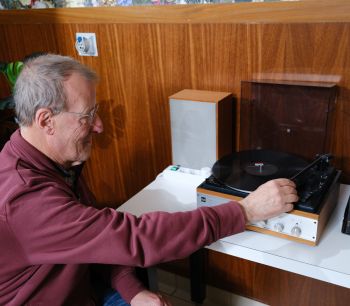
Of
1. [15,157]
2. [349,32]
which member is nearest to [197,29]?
[349,32]

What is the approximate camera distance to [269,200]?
0.91 meters

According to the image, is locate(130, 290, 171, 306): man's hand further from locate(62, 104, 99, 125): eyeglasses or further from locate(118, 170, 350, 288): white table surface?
locate(62, 104, 99, 125): eyeglasses

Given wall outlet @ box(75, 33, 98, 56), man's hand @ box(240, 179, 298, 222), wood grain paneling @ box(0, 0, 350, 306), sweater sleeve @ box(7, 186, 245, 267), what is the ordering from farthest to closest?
wall outlet @ box(75, 33, 98, 56) → wood grain paneling @ box(0, 0, 350, 306) → man's hand @ box(240, 179, 298, 222) → sweater sleeve @ box(7, 186, 245, 267)

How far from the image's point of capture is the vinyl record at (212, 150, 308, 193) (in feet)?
3.38

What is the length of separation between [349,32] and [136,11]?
80 cm

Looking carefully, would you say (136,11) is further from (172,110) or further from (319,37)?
(319,37)

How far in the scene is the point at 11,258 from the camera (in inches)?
32.9

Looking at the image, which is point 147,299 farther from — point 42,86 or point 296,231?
point 42,86

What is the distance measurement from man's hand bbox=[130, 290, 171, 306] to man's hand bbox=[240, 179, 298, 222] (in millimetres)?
365

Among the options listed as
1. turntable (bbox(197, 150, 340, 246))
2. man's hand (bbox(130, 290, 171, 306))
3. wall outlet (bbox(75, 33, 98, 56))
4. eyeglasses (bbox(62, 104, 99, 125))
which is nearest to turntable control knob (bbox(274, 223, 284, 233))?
turntable (bbox(197, 150, 340, 246))

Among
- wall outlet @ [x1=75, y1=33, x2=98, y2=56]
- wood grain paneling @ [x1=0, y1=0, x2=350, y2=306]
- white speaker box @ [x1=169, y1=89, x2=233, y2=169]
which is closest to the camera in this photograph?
wood grain paneling @ [x1=0, y1=0, x2=350, y2=306]

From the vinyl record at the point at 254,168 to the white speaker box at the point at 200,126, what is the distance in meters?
0.12

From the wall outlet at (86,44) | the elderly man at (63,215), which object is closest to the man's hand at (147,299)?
the elderly man at (63,215)

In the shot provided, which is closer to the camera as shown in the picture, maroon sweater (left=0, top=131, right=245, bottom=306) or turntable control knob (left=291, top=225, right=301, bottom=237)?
maroon sweater (left=0, top=131, right=245, bottom=306)
